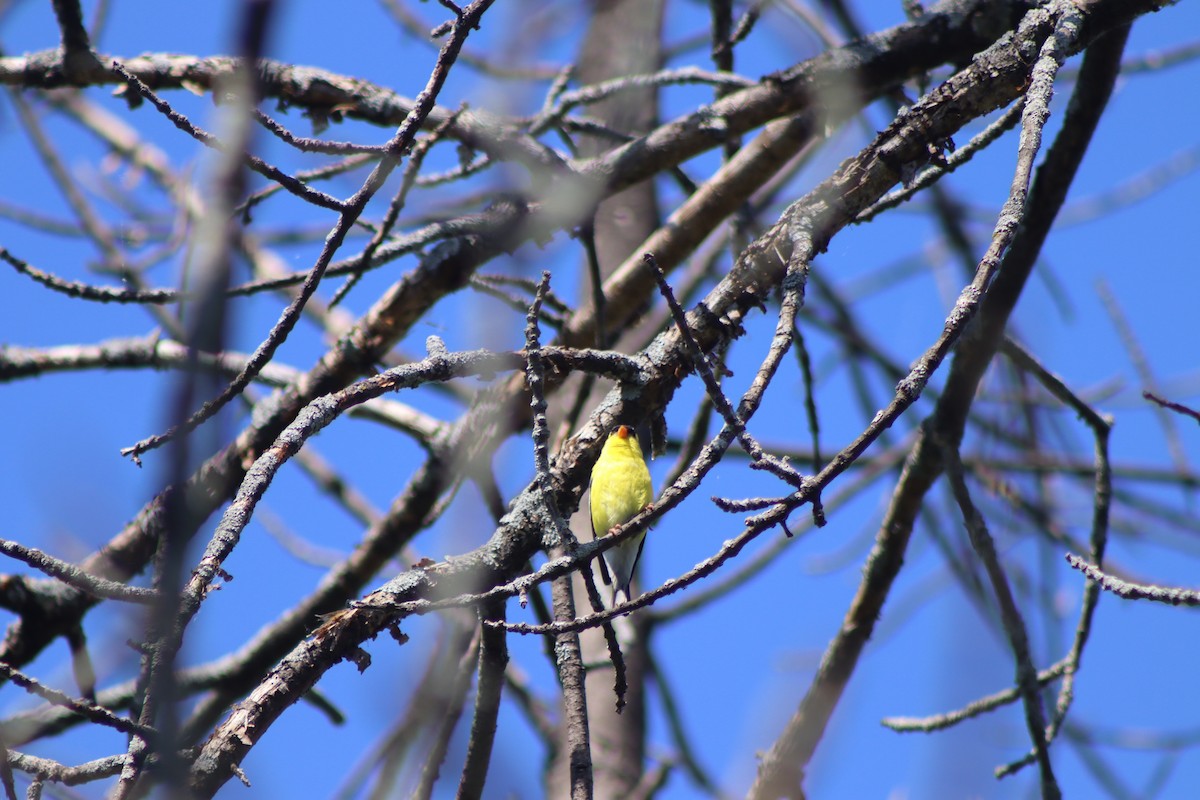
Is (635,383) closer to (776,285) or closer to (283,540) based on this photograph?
(776,285)

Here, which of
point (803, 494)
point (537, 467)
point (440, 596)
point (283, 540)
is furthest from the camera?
point (283, 540)

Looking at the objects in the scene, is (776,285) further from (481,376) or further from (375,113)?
(375,113)

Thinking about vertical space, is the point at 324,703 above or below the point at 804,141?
below

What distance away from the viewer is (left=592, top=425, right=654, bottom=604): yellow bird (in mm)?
3297

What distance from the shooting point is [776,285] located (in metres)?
2.55

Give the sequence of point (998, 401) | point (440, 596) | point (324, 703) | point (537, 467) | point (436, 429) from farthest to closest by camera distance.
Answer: point (436, 429), point (324, 703), point (998, 401), point (440, 596), point (537, 467)

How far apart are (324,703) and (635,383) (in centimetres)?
196

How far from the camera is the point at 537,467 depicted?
6.81ft

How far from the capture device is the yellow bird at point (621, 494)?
3.30 meters

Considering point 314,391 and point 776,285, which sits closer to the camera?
point 776,285

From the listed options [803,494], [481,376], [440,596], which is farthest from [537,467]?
[803,494]

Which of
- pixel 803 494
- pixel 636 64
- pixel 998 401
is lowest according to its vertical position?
pixel 803 494

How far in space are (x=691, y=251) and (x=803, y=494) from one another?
2202mm

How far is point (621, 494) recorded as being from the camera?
134 inches
